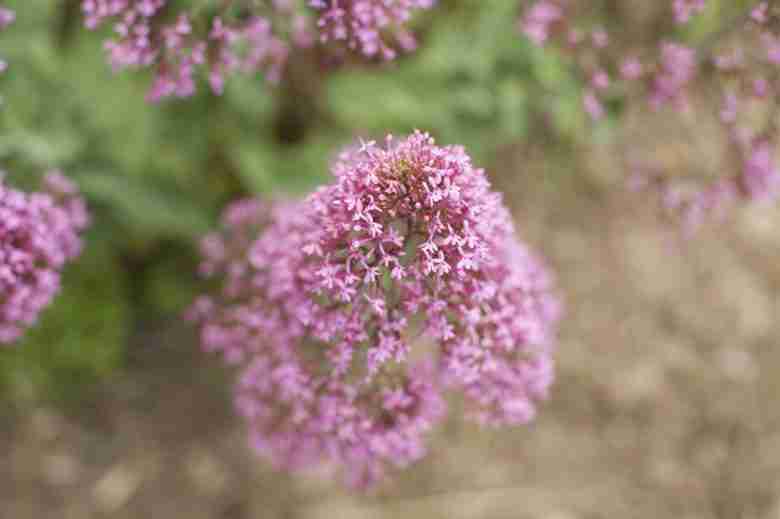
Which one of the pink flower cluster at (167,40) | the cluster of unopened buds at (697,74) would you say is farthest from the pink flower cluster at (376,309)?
the cluster of unopened buds at (697,74)

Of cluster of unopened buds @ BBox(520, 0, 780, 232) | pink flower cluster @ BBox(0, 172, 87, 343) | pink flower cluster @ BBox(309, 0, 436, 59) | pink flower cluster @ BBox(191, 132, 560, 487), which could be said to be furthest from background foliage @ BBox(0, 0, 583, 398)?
pink flower cluster @ BBox(309, 0, 436, 59)

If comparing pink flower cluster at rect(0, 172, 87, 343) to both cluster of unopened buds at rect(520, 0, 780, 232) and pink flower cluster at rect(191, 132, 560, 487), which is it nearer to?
pink flower cluster at rect(191, 132, 560, 487)

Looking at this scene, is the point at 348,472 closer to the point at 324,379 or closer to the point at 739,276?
the point at 324,379

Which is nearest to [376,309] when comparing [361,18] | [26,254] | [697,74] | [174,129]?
[361,18]

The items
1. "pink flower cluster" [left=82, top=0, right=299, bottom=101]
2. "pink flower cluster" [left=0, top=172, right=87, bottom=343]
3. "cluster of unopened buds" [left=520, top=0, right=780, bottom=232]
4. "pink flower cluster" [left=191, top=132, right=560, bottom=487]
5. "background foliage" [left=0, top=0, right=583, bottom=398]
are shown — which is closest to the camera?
"pink flower cluster" [left=191, top=132, right=560, bottom=487]

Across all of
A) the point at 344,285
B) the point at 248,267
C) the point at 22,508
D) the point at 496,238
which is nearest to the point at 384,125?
the point at 248,267

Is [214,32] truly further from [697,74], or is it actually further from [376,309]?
[697,74]

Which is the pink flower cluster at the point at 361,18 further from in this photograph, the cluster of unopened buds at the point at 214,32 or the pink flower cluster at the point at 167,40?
the pink flower cluster at the point at 167,40
